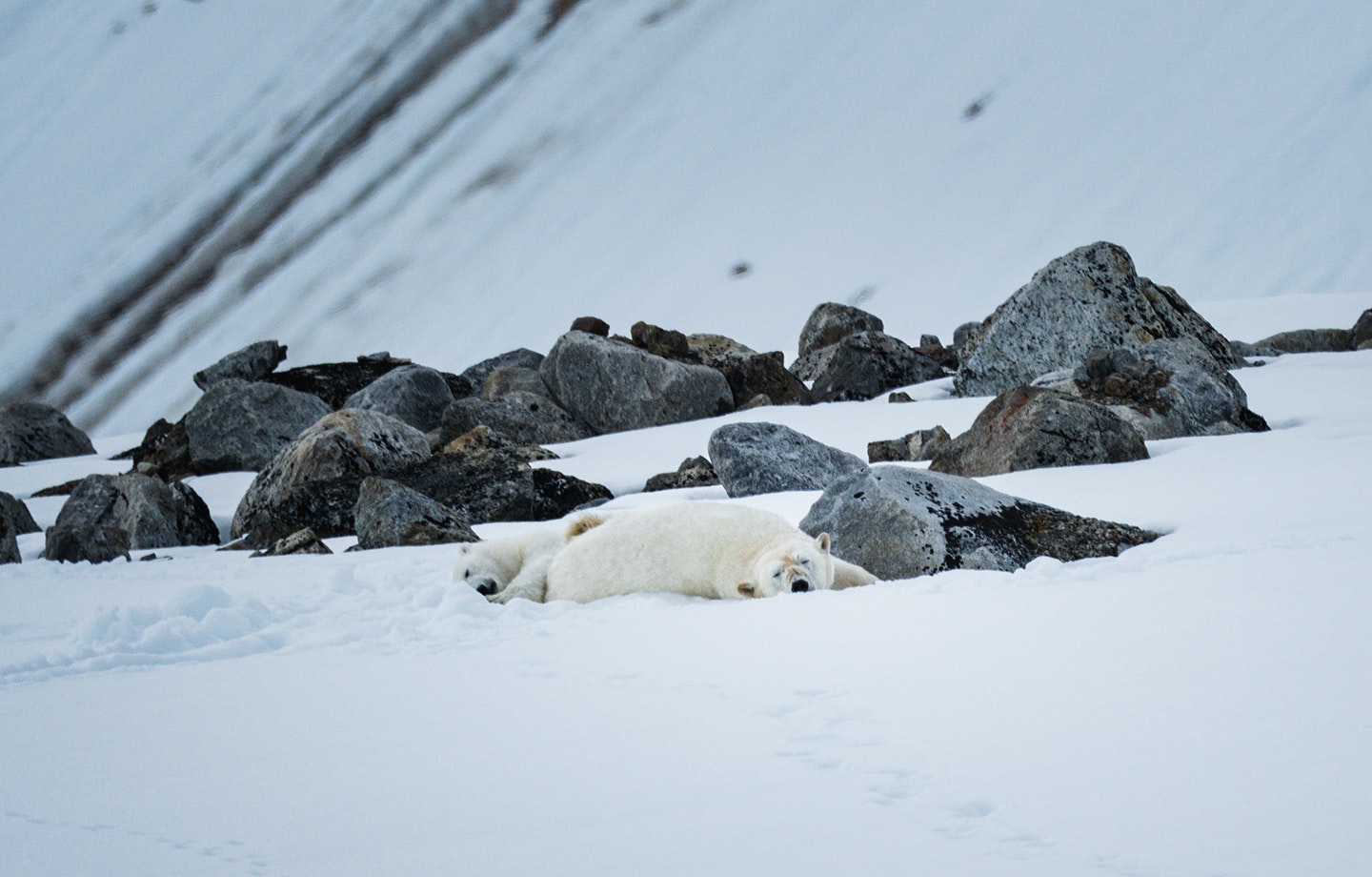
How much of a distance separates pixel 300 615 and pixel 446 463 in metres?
4.50

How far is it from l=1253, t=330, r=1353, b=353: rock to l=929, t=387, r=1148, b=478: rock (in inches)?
253

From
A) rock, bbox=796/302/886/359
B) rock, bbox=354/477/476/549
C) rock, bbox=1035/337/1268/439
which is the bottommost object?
rock, bbox=354/477/476/549

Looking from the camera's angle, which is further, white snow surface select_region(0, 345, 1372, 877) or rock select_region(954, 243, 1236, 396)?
rock select_region(954, 243, 1236, 396)

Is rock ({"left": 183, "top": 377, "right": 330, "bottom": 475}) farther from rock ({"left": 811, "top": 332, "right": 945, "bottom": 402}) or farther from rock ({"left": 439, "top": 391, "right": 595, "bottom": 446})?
rock ({"left": 811, "top": 332, "right": 945, "bottom": 402})

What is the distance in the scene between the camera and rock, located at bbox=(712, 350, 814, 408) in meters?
11.7

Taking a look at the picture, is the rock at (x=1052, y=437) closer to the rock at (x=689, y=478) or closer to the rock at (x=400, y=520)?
the rock at (x=689, y=478)

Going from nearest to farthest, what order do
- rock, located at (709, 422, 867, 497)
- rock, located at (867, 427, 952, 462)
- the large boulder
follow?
1. rock, located at (709, 422, 867, 497)
2. rock, located at (867, 427, 952, 462)
3. the large boulder

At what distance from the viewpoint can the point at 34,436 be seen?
554 inches

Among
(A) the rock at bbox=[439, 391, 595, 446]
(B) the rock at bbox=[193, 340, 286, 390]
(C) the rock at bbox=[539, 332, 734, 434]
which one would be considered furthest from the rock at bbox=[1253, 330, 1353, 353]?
(B) the rock at bbox=[193, 340, 286, 390]

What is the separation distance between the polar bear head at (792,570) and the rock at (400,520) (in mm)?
2684

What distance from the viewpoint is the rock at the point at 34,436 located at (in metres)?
13.9

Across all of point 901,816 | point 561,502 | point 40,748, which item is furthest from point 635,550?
point 561,502

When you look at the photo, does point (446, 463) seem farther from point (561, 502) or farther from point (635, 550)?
point (635, 550)

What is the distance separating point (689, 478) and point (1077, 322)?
13.6 ft
